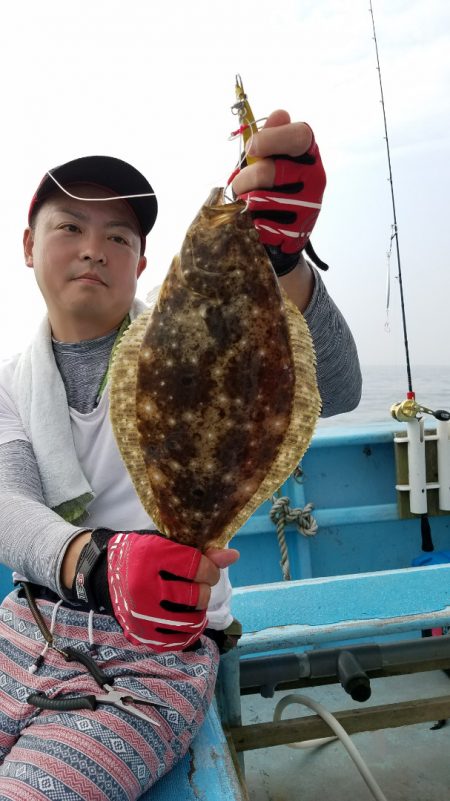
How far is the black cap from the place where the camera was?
2137 millimetres

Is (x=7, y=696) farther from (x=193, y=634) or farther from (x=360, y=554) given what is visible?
(x=360, y=554)

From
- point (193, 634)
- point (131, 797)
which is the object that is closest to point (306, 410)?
point (193, 634)

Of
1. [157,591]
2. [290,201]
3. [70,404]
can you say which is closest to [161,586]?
[157,591]

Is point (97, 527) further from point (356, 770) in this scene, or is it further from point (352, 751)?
point (356, 770)

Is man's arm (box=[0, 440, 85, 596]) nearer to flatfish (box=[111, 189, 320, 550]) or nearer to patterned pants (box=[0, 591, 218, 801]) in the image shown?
patterned pants (box=[0, 591, 218, 801])

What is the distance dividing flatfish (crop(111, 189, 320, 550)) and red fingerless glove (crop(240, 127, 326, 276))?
75mm

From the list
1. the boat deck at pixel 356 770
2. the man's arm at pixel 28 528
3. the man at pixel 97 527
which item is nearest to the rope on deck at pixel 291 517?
the boat deck at pixel 356 770

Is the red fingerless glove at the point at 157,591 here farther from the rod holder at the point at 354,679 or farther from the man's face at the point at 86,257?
the rod holder at the point at 354,679

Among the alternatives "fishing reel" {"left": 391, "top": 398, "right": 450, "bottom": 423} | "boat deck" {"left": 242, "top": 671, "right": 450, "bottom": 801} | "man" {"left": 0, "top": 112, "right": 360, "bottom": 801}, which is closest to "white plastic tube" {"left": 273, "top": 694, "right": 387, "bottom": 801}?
"boat deck" {"left": 242, "top": 671, "right": 450, "bottom": 801}

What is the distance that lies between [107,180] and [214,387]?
1.28 meters

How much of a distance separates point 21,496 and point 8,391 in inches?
22.5

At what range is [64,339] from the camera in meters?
2.30

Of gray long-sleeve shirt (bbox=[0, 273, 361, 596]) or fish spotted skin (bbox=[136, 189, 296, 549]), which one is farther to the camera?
gray long-sleeve shirt (bbox=[0, 273, 361, 596])

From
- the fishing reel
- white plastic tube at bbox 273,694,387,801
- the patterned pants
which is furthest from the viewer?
the fishing reel
